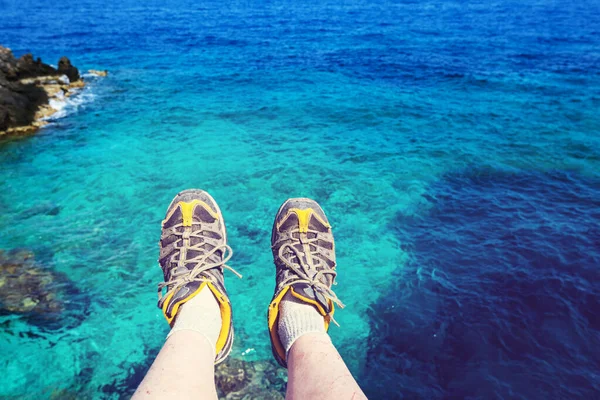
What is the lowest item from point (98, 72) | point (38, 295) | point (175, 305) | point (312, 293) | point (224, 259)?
point (98, 72)

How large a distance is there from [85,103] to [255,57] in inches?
318

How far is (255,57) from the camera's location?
58.2 ft

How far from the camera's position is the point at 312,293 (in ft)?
10.8

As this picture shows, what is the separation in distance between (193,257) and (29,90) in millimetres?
11782

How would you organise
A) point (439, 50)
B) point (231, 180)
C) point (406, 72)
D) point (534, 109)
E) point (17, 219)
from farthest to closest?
1. point (439, 50)
2. point (406, 72)
3. point (534, 109)
4. point (231, 180)
5. point (17, 219)

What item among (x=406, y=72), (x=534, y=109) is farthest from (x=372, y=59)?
(x=534, y=109)

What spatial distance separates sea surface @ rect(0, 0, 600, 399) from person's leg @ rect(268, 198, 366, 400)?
1392 millimetres

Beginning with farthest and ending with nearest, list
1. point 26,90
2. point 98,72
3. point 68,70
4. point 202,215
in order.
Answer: point 98,72 → point 68,70 → point 26,90 → point 202,215

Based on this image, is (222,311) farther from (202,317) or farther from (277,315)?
(277,315)

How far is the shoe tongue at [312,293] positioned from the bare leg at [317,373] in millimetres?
356

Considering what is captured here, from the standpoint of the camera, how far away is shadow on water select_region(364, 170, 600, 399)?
409cm

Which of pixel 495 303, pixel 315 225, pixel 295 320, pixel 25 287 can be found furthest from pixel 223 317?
pixel 495 303

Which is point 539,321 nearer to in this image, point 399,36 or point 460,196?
point 460,196

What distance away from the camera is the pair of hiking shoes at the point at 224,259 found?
10.4 ft
